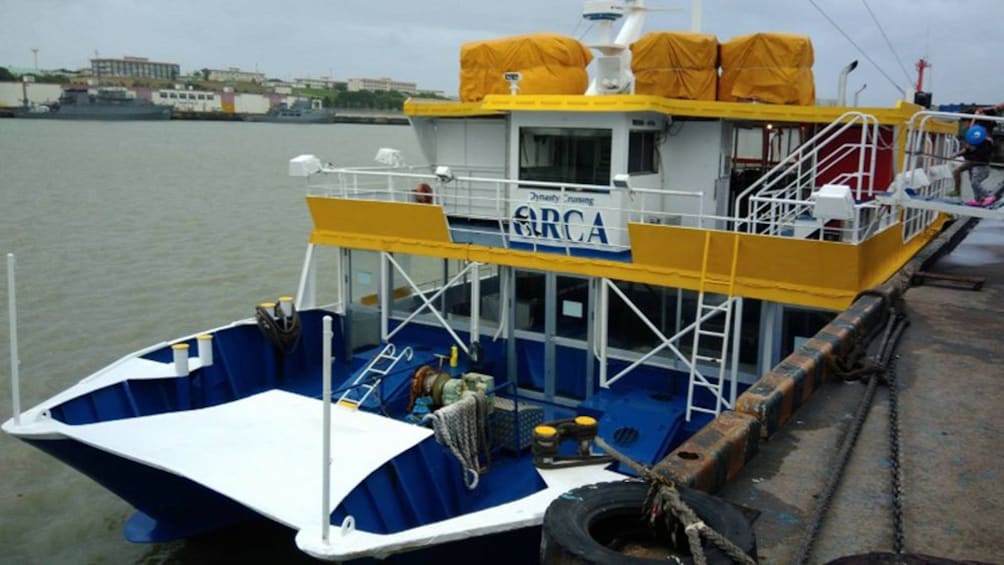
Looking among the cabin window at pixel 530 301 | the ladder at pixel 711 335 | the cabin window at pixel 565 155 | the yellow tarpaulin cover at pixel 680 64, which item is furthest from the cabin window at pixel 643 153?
the ladder at pixel 711 335

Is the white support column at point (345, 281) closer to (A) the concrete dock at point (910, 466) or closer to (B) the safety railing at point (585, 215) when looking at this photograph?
(B) the safety railing at point (585, 215)

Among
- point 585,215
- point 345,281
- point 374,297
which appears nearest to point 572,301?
point 585,215

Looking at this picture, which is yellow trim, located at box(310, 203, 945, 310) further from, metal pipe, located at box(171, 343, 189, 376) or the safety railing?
metal pipe, located at box(171, 343, 189, 376)

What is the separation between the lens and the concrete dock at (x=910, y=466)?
186 inches

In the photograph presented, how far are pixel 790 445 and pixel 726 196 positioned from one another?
23.1ft

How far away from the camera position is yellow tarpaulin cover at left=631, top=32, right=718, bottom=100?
1262 cm

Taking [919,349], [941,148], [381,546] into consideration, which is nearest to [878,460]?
[919,349]

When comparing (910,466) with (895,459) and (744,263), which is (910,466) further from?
(744,263)

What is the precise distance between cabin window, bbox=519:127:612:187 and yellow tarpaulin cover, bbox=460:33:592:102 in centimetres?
110

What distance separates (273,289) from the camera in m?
22.3

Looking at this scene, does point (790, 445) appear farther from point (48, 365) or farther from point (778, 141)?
point (48, 365)

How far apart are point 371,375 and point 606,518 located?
7.72 m

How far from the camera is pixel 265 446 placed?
27.4 ft

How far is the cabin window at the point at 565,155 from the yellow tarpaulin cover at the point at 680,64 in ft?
4.63
